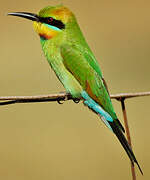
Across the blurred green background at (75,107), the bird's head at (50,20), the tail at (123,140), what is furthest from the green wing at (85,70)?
the blurred green background at (75,107)

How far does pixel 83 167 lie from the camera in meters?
3.99

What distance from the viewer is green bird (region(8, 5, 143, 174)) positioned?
2.86 metres

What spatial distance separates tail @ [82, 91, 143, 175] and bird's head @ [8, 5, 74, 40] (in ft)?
1.27

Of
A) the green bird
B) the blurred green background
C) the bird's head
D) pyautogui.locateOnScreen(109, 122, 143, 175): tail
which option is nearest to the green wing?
the green bird

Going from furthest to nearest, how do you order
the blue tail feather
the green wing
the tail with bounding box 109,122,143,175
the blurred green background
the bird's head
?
1. the blurred green background
2. the bird's head
3. the green wing
4. the blue tail feather
5. the tail with bounding box 109,122,143,175

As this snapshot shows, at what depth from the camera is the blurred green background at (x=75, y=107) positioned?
4.04 metres

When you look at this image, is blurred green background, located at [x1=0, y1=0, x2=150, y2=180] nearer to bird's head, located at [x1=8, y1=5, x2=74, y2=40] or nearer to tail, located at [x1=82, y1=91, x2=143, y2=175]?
tail, located at [x1=82, y1=91, x2=143, y2=175]

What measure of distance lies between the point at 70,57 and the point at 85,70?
0.36ft

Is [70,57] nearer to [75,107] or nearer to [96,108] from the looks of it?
[96,108]

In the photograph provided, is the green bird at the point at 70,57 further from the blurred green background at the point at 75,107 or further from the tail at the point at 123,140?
the blurred green background at the point at 75,107

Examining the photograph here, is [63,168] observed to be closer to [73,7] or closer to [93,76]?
[93,76]

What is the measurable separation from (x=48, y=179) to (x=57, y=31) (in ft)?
4.19

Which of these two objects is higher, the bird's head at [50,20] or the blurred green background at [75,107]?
the bird's head at [50,20]

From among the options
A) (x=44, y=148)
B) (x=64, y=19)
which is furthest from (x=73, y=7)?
→ (x=64, y=19)
